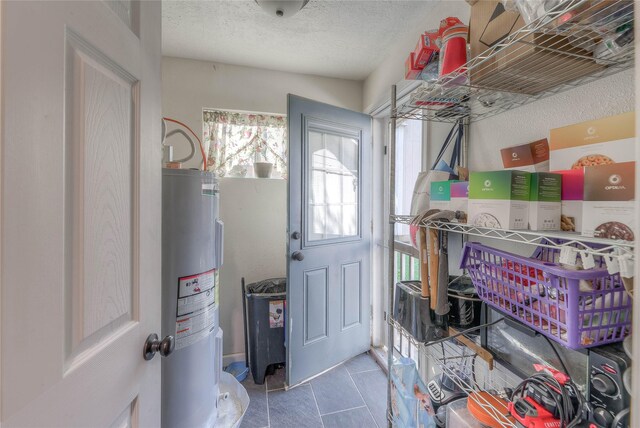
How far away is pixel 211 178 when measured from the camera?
145 centimetres

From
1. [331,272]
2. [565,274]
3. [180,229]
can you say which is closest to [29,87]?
→ [180,229]

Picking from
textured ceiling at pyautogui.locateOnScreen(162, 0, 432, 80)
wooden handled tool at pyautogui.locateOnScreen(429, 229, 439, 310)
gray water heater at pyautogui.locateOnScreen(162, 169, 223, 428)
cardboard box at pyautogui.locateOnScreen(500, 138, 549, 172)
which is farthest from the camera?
textured ceiling at pyautogui.locateOnScreen(162, 0, 432, 80)

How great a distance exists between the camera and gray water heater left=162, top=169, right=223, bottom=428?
50.4 inches

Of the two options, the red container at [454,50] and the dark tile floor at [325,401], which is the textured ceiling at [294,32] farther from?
the dark tile floor at [325,401]

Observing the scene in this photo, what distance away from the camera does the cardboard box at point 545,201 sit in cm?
72

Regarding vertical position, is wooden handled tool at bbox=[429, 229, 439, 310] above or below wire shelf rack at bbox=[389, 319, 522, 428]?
above

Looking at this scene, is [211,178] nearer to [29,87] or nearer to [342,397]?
[29,87]

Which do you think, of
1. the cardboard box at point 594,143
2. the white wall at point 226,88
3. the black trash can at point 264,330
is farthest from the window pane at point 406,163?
the cardboard box at point 594,143

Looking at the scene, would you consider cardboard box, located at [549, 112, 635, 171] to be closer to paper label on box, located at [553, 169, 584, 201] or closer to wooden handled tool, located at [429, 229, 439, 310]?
paper label on box, located at [553, 169, 584, 201]

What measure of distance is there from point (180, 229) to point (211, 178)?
0.31 m

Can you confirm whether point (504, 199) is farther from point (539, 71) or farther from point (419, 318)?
point (419, 318)

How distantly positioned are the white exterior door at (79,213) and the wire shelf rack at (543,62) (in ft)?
3.04

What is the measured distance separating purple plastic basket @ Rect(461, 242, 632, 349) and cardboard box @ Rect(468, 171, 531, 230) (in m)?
0.11

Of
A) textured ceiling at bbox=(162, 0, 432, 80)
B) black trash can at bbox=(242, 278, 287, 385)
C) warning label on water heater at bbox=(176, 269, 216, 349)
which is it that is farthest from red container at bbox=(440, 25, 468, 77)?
black trash can at bbox=(242, 278, 287, 385)
